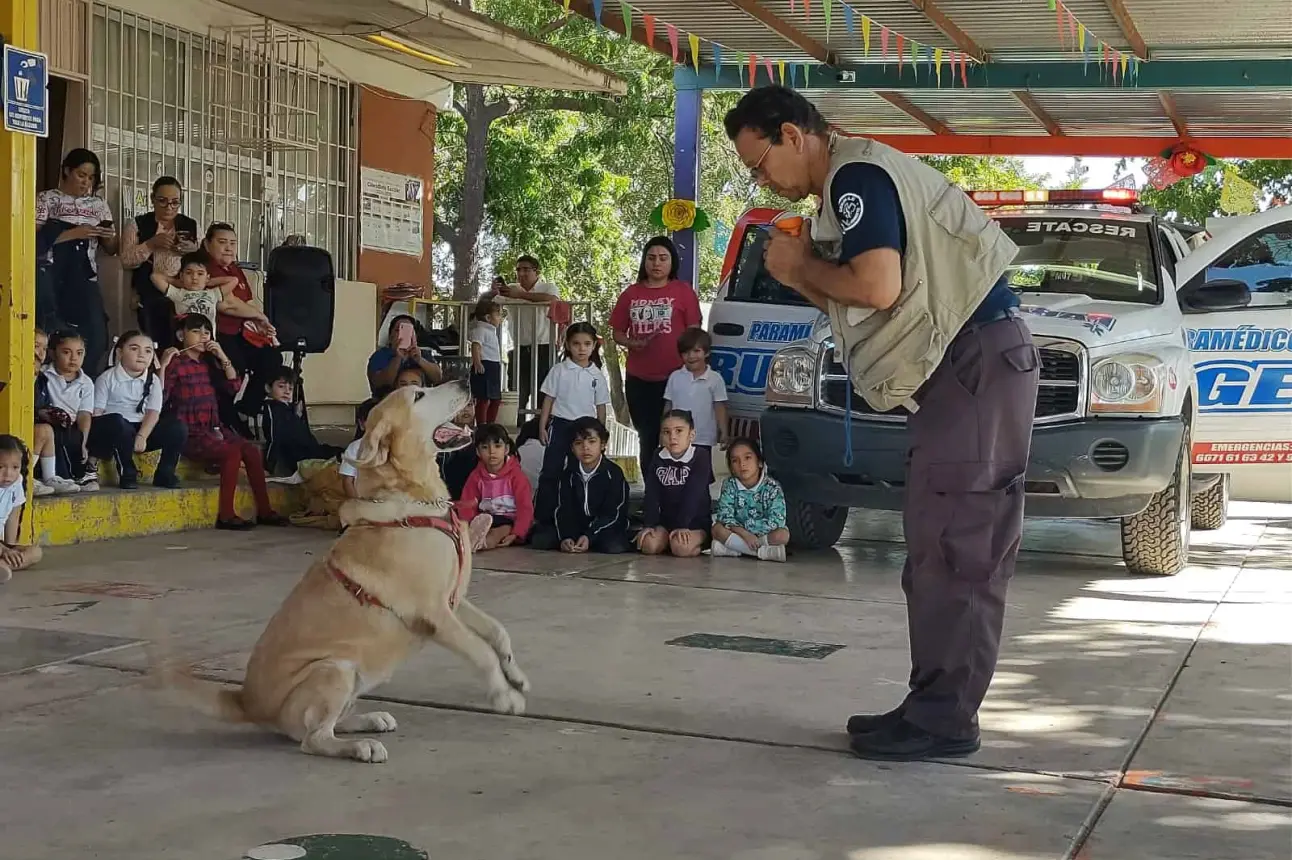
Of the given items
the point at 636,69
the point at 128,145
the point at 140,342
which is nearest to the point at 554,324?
the point at 128,145

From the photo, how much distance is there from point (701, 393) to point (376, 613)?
5.42m

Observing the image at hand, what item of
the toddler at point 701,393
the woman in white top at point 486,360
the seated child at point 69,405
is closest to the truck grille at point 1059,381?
the toddler at point 701,393

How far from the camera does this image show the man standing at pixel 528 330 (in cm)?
1444

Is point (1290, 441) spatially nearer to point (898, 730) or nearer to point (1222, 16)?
point (1222, 16)

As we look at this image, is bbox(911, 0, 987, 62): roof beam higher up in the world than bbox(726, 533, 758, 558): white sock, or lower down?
higher up

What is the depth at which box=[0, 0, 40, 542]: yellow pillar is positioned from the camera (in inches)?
316

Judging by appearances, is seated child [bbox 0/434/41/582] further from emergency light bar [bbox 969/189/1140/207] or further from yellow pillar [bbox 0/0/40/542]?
emergency light bar [bbox 969/189/1140/207]

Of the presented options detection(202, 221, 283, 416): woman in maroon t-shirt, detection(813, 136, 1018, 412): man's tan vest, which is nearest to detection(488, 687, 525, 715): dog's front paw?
detection(813, 136, 1018, 412): man's tan vest

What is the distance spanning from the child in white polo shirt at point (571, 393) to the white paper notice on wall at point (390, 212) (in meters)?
5.00

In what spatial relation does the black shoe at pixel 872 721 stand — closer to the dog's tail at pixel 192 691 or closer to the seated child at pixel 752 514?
the dog's tail at pixel 192 691

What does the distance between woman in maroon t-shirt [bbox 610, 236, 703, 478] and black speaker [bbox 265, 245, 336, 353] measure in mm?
2934

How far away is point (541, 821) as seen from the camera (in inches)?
151

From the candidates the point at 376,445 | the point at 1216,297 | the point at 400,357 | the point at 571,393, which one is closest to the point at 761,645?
the point at 376,445

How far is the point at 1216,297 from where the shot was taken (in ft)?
28.8
